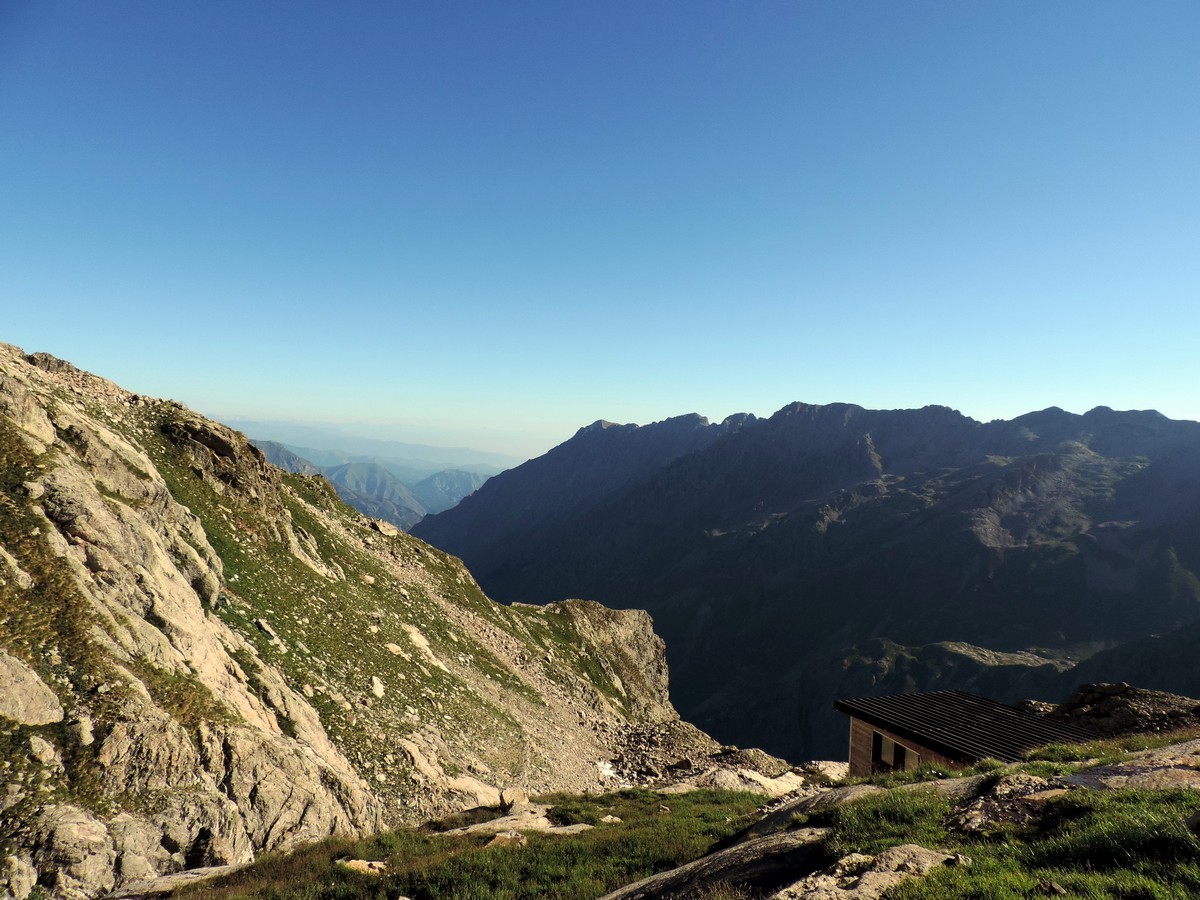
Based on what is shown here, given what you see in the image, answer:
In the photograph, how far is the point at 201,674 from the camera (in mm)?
20891

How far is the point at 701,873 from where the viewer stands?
433 inches

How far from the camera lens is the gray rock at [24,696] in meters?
15.0

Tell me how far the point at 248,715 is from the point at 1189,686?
20861 cm

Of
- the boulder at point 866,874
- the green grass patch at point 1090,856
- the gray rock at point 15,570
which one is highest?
the gray rock at point 15,570

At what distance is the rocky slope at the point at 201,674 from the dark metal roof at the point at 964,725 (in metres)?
18.6

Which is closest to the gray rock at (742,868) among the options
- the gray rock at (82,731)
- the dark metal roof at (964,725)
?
the dark metal roof at (964,725)

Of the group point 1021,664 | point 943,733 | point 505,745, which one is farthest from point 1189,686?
point 505,745

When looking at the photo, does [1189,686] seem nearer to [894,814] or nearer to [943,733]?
[943,733]

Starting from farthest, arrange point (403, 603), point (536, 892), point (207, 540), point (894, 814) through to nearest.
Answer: point (403, 603) → point (207, 540) → point (536, 892) → point (894, 814)

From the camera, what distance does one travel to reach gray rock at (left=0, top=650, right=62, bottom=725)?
14984 millimetres

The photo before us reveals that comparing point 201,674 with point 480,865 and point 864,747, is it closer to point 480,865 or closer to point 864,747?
point 480,865

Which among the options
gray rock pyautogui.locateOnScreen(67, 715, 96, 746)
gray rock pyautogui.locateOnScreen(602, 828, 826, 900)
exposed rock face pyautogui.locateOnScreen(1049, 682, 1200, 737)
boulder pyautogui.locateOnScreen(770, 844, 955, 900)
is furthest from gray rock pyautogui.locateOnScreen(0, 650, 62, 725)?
exposed rock face pyautogui.locateOnScreen(1049, 682, 1200, 737)

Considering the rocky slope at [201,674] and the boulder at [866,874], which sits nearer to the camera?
the boulder at [866,874]

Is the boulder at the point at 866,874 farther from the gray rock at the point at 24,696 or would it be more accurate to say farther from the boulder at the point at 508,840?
the gray rock at the point at 24,696
